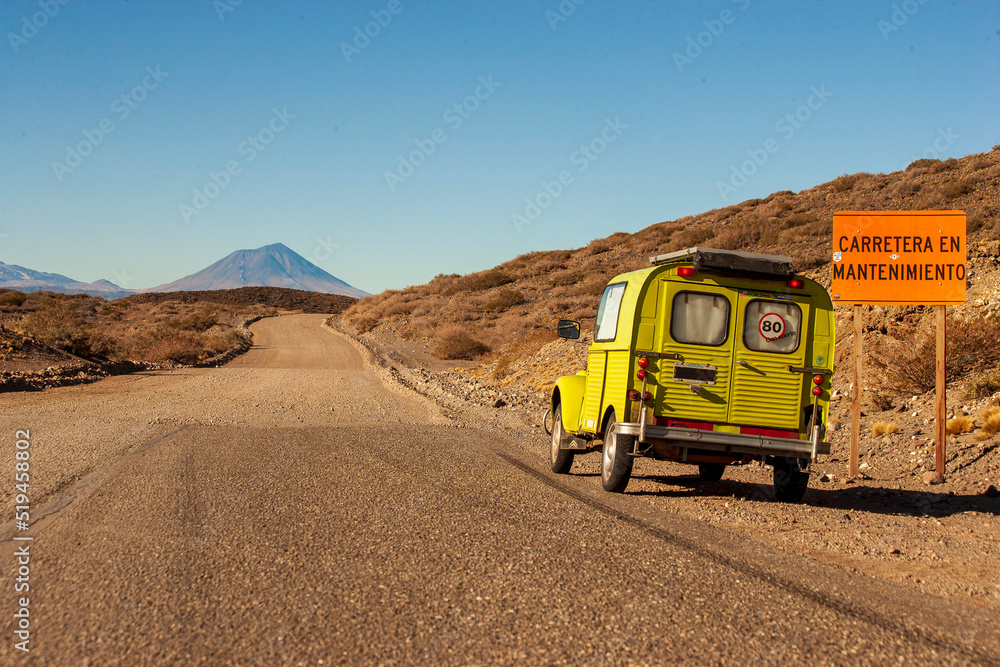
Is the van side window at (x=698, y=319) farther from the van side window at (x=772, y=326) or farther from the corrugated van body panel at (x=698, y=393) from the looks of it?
the van side window at (x=772, y=326)

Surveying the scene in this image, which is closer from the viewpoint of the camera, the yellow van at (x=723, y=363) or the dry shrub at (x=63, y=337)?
the yellow van at (x=723, y=363)

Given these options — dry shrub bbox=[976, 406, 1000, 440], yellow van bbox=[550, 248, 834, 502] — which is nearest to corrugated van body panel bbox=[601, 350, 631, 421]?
yellow van bbox=[550, 248, 834, 502]

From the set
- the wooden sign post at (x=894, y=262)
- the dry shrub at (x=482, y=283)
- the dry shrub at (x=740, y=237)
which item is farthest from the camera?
the dry shrub at (x=482, y=283)

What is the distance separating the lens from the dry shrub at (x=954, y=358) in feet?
38.2

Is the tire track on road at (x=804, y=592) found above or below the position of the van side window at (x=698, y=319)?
below

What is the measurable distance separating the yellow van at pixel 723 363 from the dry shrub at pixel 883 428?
4.21 m

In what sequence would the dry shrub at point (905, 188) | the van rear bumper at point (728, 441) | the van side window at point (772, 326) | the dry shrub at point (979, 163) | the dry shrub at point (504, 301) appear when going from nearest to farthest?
the van rear bumper at point (728, 441) → the van side window at point (772, 326) → the dry shrub at point (905, 188) → the dry shrub at point (979, 163) → the dry shrub at point (504, 301)

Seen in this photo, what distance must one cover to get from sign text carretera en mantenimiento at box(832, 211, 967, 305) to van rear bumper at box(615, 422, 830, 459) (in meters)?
2.91

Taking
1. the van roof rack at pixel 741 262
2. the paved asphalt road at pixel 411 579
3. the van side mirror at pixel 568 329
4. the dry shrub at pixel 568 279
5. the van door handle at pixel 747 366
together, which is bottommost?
the paved asphalt road at pixel 411 579

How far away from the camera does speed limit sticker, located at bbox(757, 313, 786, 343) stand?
737 cm

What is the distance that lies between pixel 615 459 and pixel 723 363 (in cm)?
146

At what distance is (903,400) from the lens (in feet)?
38.7

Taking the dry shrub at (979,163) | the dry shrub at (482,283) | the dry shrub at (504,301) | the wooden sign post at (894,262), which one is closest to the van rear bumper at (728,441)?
the wooden sign post at (894,262)

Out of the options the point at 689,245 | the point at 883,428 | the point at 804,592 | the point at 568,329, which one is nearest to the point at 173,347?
the point at 568,329
